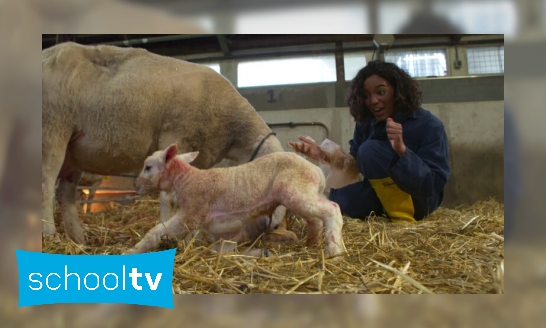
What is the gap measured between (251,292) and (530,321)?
122 centimetres

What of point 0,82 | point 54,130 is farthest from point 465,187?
point 0,82

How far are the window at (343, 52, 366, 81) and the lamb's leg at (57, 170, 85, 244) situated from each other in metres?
1.50

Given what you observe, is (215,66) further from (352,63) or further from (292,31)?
(352,63)

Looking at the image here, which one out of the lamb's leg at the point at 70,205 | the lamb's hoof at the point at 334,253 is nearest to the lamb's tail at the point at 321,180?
the lamb's hoof at the point at 334,253

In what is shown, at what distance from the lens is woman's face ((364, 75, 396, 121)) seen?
194cm

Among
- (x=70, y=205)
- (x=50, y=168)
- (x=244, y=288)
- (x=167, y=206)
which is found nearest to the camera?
(x=244, y=288)

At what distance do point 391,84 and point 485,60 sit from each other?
445 mm

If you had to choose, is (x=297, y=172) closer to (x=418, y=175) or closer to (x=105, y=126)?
(x=418, y=175)

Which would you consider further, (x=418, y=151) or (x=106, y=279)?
(x=418, y=151)

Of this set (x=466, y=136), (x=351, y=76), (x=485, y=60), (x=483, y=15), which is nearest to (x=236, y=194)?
(x=351, y=76)

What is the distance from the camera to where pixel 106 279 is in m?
1.72

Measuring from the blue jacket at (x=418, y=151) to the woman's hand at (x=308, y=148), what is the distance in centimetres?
16

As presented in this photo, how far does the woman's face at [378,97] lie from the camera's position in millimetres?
1940

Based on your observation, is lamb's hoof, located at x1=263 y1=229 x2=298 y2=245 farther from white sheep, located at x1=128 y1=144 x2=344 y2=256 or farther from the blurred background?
the blurred background
